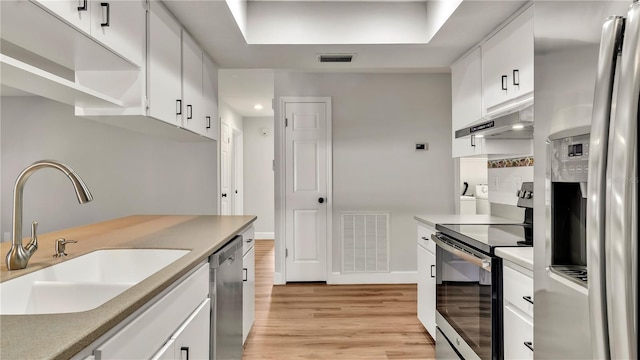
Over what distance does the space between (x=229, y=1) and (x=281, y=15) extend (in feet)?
1.97

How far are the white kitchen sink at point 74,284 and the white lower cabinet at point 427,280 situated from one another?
168 cm

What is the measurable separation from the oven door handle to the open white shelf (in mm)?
1872

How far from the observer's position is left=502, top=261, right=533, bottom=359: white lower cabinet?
1.43 m

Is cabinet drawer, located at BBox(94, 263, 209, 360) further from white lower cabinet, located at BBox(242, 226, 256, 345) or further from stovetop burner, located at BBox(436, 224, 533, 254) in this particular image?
stovetop burner, located at BBox(436, 224, 533, 254)

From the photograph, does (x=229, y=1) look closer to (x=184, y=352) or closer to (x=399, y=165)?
(x=184, y=352)

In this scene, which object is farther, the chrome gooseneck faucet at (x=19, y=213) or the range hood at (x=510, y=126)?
the range hood at (x=510, y=126)

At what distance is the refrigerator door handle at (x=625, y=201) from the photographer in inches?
21.7

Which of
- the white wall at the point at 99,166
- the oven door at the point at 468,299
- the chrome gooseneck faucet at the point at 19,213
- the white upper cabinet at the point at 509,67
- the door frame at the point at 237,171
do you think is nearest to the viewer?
the chrome gooseneck faucet at the point at 19,213

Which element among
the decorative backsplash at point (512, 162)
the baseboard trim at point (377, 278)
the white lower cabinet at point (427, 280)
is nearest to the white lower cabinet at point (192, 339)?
the white lower cabinet at point (427, 280)

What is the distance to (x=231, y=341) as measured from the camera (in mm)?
2082

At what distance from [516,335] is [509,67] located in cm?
152

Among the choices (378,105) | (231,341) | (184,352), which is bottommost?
(231,341)

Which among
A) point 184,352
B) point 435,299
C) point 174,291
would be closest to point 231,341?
point 184,352

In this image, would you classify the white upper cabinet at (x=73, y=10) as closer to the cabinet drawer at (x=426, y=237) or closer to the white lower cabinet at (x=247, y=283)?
the white lower cabinet at (x=247, y=283)
